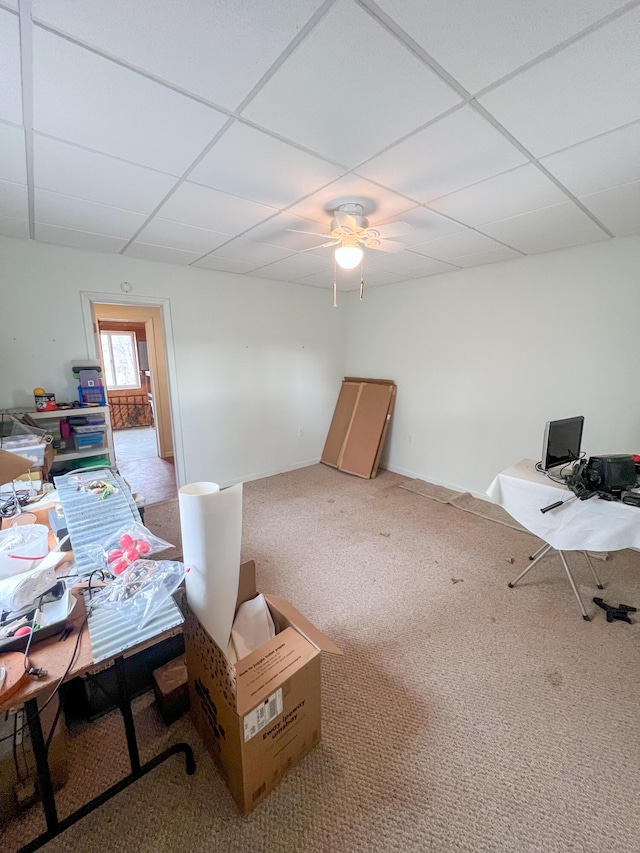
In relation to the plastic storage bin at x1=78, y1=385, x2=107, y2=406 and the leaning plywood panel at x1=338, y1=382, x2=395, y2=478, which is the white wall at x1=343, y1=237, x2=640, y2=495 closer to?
the leaning plywood panel at x1=338, y1=382, x2=395, y2=478

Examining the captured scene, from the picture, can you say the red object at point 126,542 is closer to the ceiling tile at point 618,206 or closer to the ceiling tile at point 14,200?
the ceiling tile at point 14,200

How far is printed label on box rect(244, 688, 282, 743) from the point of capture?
1.12 metres

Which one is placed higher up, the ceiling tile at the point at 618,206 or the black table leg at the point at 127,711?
the ceiling tile at the point at 618,206

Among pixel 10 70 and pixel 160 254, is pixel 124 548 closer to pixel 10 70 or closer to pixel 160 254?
pixel 10 70

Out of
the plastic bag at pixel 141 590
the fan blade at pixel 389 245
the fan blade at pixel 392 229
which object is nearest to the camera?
the plastic bag at pixel 141 590

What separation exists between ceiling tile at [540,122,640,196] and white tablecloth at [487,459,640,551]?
66.5 inches

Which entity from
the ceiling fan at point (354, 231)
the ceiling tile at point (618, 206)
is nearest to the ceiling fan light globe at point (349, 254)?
the ceiling fan at point (354, 231)

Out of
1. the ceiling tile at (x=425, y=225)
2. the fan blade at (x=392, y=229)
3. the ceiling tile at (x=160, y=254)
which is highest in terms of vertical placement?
the ceiling tile at (x=160, y=254)

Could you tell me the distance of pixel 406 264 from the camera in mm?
3348

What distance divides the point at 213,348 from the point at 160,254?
1.03 metres

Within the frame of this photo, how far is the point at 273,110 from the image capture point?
4.16 ft

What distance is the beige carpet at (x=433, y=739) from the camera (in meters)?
1.16

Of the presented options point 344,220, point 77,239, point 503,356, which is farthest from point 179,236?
point 503,356

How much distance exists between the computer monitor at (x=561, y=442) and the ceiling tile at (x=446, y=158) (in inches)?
58.7
